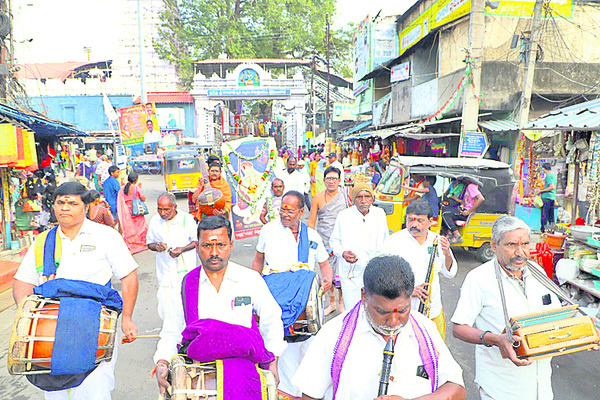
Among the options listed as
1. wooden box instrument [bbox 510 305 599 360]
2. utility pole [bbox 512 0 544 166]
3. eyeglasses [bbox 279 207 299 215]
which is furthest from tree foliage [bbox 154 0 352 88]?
wooden box instrument [bbox 510 305 599 360]

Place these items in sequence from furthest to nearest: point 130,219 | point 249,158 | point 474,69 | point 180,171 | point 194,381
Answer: point 180,171
point 474,69
point 130,219
point 249,158
point 194,381

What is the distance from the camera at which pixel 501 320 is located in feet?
8.78

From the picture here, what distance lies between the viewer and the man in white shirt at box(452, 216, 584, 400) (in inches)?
102

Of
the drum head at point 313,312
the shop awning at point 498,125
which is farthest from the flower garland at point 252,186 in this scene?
the shop awning at point 498,125

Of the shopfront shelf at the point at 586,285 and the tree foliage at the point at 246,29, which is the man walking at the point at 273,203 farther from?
the tree foliage at the point at 246,29

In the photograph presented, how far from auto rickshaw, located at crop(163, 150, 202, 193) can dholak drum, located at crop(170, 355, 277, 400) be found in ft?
49.5

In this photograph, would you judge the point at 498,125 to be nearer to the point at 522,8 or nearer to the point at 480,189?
the point at 522,8

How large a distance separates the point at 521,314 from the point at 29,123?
30.0ft

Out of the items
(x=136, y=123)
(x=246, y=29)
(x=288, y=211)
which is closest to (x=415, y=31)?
(x=136, y=123)

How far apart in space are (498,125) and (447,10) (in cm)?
490

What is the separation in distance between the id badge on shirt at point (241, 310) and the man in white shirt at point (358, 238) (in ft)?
7.14

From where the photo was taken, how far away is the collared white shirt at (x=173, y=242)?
4.78m

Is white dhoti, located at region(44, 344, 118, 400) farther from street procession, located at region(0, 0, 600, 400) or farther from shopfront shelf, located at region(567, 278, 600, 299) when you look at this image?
shopfront shelf, located at region(567, 278, 600, 299)

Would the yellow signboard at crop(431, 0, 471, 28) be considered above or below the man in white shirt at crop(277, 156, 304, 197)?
above
